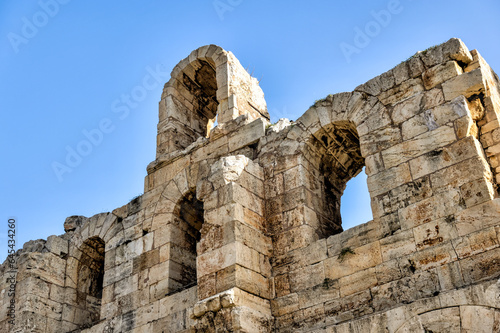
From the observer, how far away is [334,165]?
11336 mm

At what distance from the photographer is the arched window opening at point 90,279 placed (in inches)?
521

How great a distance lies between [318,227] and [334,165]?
1547 millimetres

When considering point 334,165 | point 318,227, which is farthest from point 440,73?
point 318,227

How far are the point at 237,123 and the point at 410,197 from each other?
13.4 feet

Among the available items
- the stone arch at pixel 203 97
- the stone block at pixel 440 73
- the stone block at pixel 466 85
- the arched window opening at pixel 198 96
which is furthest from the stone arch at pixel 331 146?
the arched window opening at pixel 198 96

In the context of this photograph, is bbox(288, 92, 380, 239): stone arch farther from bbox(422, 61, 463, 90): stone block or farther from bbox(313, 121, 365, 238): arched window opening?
bbox(422, 61, 463, 90): stone block

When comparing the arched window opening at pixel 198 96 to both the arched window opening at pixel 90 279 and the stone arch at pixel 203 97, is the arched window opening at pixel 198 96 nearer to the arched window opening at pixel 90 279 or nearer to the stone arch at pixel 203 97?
the stone arch at pixel 203 97

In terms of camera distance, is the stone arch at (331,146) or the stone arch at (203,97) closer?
the stone arch at (331,146)

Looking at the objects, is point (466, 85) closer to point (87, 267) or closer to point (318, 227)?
point (318, 227)

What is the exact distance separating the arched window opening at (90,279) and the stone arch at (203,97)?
2.40 m

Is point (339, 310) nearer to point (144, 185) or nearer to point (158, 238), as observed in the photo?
point (158, 238)

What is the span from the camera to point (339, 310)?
873cm

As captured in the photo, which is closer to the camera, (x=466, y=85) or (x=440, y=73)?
(x=466, y=85)

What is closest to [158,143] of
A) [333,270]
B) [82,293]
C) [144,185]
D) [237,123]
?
[144,185]
